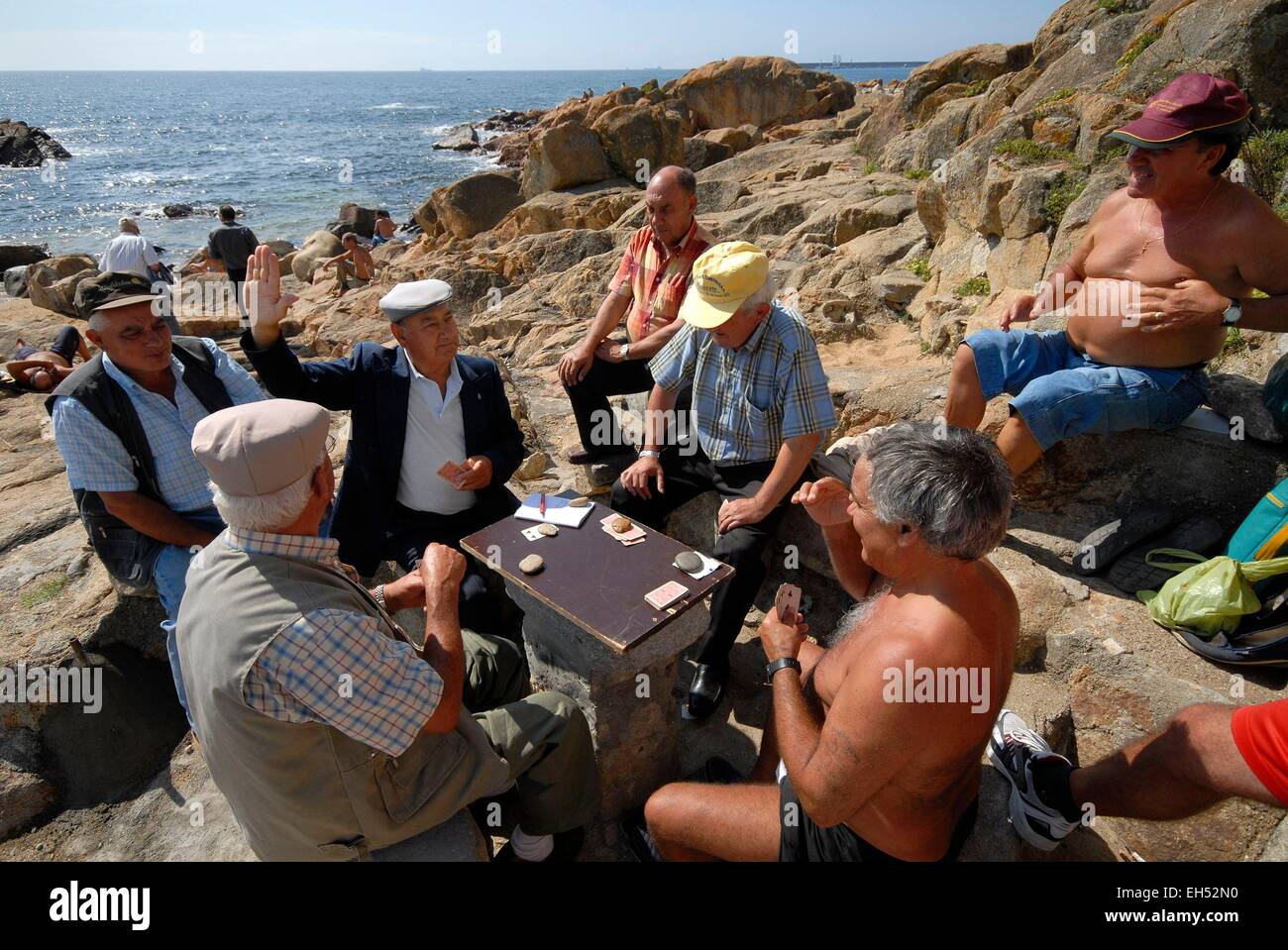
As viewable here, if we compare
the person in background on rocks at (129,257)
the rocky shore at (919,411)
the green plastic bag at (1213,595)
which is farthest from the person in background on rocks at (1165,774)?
the person in background on rocks at (129,257)

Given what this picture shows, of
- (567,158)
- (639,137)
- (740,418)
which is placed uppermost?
(639,137)

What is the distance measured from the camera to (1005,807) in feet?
8.57

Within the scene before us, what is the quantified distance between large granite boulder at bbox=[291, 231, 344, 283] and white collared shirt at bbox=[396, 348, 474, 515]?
19.2m

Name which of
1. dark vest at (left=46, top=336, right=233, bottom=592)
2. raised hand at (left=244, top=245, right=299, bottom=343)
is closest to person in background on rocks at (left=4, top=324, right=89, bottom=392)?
dark vest at (left=46, top=336, right=233, bottom=592)

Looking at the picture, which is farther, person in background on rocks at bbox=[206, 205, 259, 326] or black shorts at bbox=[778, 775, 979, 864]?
person in background on rocks at bbox=[206, 205, 259, 326]

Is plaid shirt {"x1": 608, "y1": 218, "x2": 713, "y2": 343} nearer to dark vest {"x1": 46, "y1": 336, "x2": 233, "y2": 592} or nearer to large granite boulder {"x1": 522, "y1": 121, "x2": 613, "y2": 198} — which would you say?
dark vest {"x1": 46, "y1": 336, "x2": 233, "y2": 592}

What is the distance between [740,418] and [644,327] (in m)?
1.48

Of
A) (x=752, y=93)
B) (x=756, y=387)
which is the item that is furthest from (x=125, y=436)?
(x=752, y=93)

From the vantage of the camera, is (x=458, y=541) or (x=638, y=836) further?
(x=458, y=541)

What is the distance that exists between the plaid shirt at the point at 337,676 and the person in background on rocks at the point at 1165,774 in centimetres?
219

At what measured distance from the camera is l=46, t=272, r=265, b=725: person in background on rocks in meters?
3.28

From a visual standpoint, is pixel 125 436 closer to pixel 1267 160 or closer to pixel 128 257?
pixel 128 257

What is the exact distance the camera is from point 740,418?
392cm

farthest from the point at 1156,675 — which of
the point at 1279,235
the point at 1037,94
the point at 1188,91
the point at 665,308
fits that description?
the point at 1037,94
